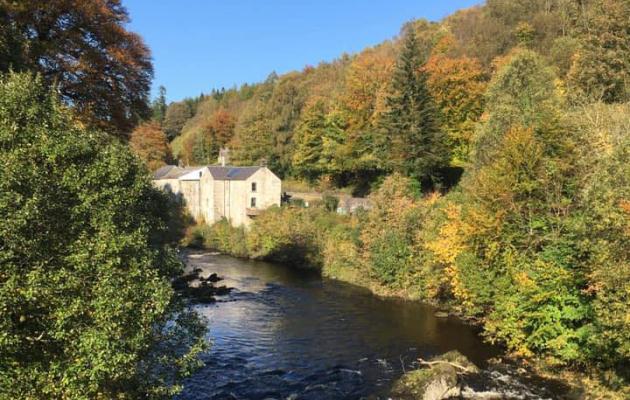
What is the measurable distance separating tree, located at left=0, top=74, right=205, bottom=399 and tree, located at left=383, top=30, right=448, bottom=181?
4082 cm

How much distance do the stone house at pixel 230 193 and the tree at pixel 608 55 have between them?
129 feet

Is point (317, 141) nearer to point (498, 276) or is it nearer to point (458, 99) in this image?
point (458, 99)

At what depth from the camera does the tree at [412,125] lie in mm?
50438

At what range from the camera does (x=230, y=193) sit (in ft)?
221

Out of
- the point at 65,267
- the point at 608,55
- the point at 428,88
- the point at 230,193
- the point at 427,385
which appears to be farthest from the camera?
the point at 230,193

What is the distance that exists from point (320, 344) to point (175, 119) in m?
141

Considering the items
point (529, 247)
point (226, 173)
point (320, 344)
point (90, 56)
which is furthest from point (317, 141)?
point (90, 56)

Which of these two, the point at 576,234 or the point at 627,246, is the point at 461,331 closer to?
the point at 576,234

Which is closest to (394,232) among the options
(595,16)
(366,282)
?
(366,282)

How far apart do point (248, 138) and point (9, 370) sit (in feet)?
268

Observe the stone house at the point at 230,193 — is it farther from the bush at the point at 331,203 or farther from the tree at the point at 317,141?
the bush at the point at 331,203

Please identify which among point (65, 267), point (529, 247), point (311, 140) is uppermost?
point (311, 140)

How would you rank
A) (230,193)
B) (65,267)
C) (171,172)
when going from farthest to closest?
(171,172)
(230,193)
(65,267)

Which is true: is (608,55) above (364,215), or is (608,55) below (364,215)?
above
